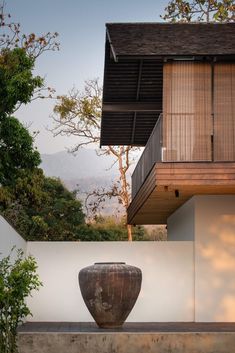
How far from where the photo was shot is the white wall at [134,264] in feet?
53.0

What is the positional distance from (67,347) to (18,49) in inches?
525

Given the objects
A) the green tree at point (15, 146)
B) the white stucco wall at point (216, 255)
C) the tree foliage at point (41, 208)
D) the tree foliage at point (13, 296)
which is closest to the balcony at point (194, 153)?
the white stucco wall at point (216, 255)

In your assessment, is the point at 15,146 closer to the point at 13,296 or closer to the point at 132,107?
the point at 132,107

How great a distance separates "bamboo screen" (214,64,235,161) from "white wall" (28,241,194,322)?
2.95m

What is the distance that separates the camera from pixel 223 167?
13820 millimetres

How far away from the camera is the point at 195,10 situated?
31.1 m

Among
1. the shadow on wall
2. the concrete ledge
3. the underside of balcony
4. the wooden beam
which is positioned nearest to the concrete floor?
the concrete ledge

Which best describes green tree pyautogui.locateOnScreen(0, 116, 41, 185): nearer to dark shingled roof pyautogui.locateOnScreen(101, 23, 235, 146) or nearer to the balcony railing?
dark shingled roof pyautogui.locateOnScreen(101, 23, 235, 146)

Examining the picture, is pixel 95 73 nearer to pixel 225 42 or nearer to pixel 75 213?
pixel 75 213

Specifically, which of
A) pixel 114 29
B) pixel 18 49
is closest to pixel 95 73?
pixel 18 49

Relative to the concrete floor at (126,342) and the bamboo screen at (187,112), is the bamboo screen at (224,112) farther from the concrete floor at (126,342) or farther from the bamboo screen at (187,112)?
the concrete floor at (126,342)

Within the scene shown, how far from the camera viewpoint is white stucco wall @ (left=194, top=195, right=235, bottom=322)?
15.8 m

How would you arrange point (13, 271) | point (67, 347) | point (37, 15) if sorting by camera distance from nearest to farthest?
1. point (13, 271)
2. point (67, 347)
3. point (37, 15)

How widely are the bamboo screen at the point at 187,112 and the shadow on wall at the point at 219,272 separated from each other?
2502mm
